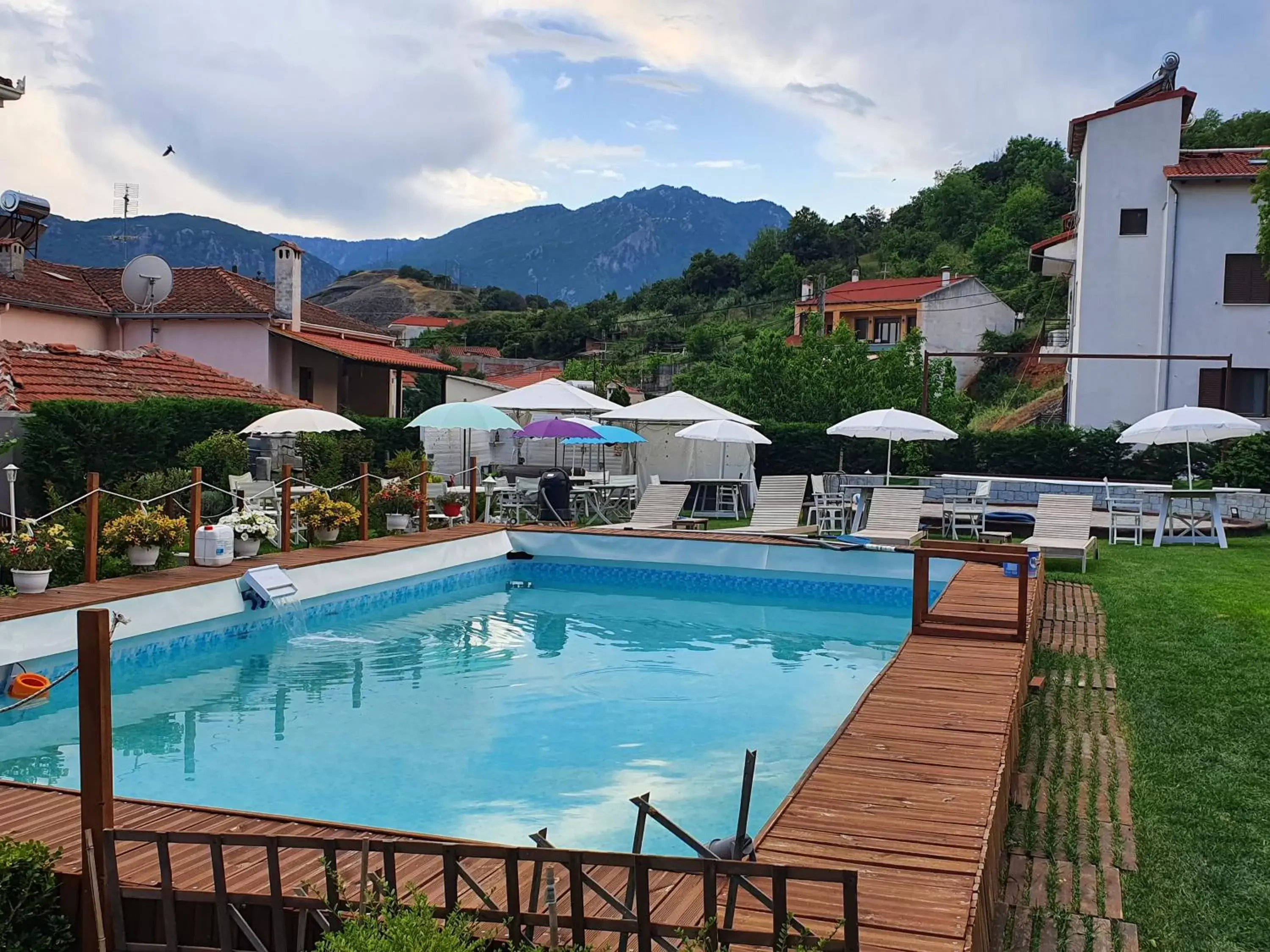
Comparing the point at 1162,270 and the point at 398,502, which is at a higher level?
the point at 1162,270

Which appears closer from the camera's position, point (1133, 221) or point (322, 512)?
point (322, 512)

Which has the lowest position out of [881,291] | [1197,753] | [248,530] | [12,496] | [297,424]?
[1197,753]

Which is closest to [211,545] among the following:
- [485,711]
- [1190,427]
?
[485,711]

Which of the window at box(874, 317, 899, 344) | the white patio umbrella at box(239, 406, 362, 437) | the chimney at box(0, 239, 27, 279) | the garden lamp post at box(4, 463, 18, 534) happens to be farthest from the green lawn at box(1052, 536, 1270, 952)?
the window at box(874, 317, 899, 344)

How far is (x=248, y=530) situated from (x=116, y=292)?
18399 millimetres

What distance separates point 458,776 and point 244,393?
1417cm

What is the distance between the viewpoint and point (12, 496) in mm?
11211

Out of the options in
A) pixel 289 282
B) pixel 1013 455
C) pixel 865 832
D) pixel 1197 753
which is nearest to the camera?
pixel 865 832

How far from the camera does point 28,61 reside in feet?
72.0

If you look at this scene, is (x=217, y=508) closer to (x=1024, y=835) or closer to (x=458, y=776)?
(x=458, y=776)

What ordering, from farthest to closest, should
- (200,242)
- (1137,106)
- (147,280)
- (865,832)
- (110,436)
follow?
(200,242)
(1137,106)
(147,280)
(110,436)
(865,832)

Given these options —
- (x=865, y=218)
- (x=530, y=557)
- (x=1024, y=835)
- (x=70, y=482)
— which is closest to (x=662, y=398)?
(x=530, y=557)

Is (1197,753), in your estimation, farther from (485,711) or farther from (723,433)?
(723,433)

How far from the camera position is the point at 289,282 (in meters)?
27.9
